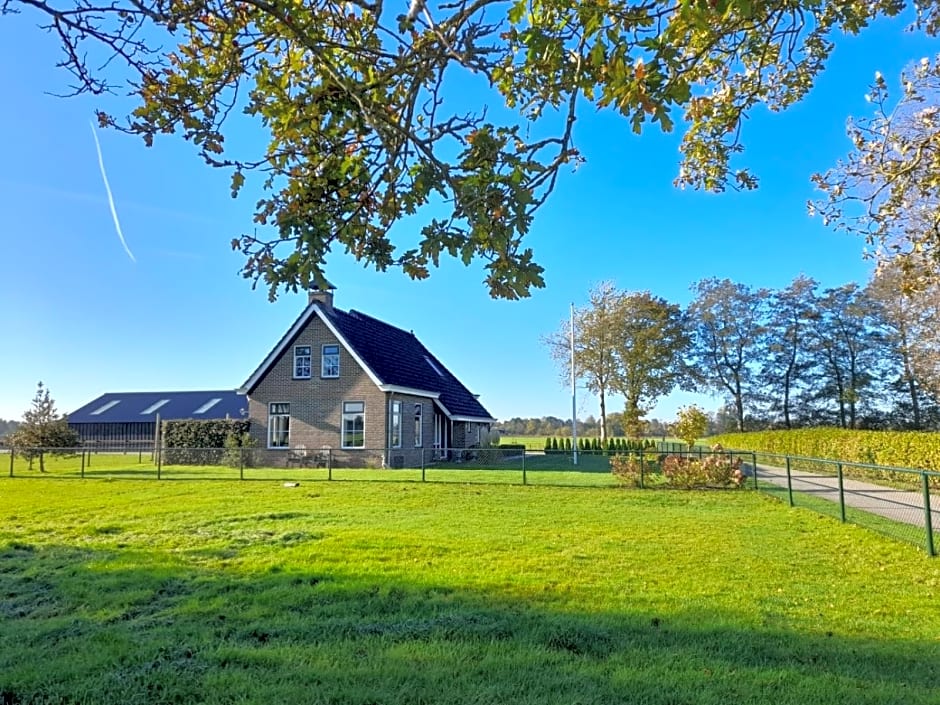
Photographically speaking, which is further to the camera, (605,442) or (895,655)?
(605,442)

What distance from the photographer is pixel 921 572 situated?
6.76 meters

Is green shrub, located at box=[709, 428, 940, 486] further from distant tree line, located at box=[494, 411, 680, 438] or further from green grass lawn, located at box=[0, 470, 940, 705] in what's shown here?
distant tree line, located at box=[494, 411, 680, 438]

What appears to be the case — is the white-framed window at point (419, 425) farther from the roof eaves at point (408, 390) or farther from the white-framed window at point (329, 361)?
the white-framed window at point (329, 361)

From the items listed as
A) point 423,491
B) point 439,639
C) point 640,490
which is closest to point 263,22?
point 439,639

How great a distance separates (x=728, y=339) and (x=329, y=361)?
1278 inches

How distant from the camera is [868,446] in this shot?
19406mm

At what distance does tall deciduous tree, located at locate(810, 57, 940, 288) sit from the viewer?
7102mm

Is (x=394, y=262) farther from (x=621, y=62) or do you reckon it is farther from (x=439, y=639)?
(x=439, y=639)

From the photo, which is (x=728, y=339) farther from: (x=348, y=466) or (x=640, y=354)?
(x=348, y=466)

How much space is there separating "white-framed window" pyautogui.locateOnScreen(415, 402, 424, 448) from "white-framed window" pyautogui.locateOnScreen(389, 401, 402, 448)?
1.51 m

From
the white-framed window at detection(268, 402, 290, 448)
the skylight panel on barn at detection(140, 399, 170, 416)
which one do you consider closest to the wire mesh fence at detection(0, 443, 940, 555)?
the white-framed window at detection(268, 402, 290, 448)

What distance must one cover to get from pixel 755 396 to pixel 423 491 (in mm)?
37876

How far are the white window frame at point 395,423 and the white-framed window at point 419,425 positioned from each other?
4.61ft

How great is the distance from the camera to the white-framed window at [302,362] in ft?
74.4
